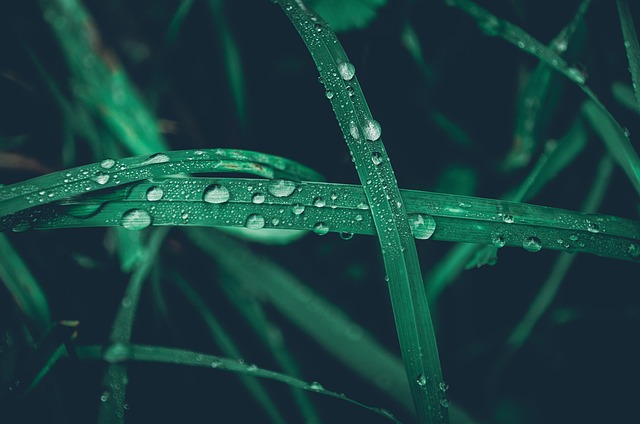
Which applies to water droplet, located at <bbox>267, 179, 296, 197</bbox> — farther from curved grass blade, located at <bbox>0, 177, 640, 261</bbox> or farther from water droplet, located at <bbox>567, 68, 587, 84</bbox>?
water droplet, located at <bbox>567, 68, 587, 84</bbox>

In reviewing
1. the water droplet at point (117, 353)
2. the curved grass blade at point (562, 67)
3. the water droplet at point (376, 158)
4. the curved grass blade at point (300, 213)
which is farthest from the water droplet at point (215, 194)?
the curved grass blade at point (562, 67)

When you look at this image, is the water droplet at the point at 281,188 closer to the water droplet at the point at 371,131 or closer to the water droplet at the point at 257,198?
the water droplet at the point at 257,198

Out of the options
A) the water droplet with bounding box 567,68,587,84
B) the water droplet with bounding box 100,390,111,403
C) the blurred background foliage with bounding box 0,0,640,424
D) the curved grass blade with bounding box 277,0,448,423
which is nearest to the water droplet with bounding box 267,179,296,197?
the curved grass blade with bounding box 277,0,448,423

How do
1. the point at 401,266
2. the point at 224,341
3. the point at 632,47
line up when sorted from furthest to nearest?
1. the point at 224,341
2. the point at 632,47
3. the point at 401,266

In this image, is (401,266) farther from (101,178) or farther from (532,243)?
(101,178)

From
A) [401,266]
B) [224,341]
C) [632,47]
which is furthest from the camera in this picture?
[224,341]

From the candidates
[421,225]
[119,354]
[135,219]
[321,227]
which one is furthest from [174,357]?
[421,225]
